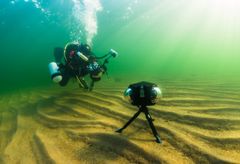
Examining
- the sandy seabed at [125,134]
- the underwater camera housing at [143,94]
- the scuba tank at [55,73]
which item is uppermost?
the scuba tank at [55,73]

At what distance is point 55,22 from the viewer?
43.8 m

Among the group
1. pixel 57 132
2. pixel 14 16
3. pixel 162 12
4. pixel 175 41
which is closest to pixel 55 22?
pixel 14 16

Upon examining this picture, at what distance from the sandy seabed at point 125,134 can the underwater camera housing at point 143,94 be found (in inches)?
27.8

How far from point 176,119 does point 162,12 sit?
45.2 metres

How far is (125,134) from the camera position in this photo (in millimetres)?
4109

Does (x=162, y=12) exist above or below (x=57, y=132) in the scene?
above

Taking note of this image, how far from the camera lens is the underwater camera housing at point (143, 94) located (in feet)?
11.3

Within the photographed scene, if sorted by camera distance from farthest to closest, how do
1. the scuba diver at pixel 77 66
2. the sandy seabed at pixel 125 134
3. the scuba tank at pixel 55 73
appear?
the scuba diver at pixel 77 66 → the scuba tank at pixel 55 73 → the sandy seabed at pixel 125 134

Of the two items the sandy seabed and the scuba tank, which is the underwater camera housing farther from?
the scuba tank

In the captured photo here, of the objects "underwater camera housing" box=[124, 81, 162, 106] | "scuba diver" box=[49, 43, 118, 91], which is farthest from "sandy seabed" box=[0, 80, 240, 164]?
"scuba diver" box=[49, 43, 118, 91]

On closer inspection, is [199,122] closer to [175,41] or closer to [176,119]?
[176,119]

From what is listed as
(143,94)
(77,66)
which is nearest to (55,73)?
(77,66)

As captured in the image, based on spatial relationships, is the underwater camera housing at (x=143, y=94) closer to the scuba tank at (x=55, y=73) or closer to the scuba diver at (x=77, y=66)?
the scuba tank at (x=55, y=73)

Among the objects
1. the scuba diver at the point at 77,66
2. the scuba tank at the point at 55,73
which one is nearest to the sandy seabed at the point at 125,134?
the scuba tank at the point at 55,73
